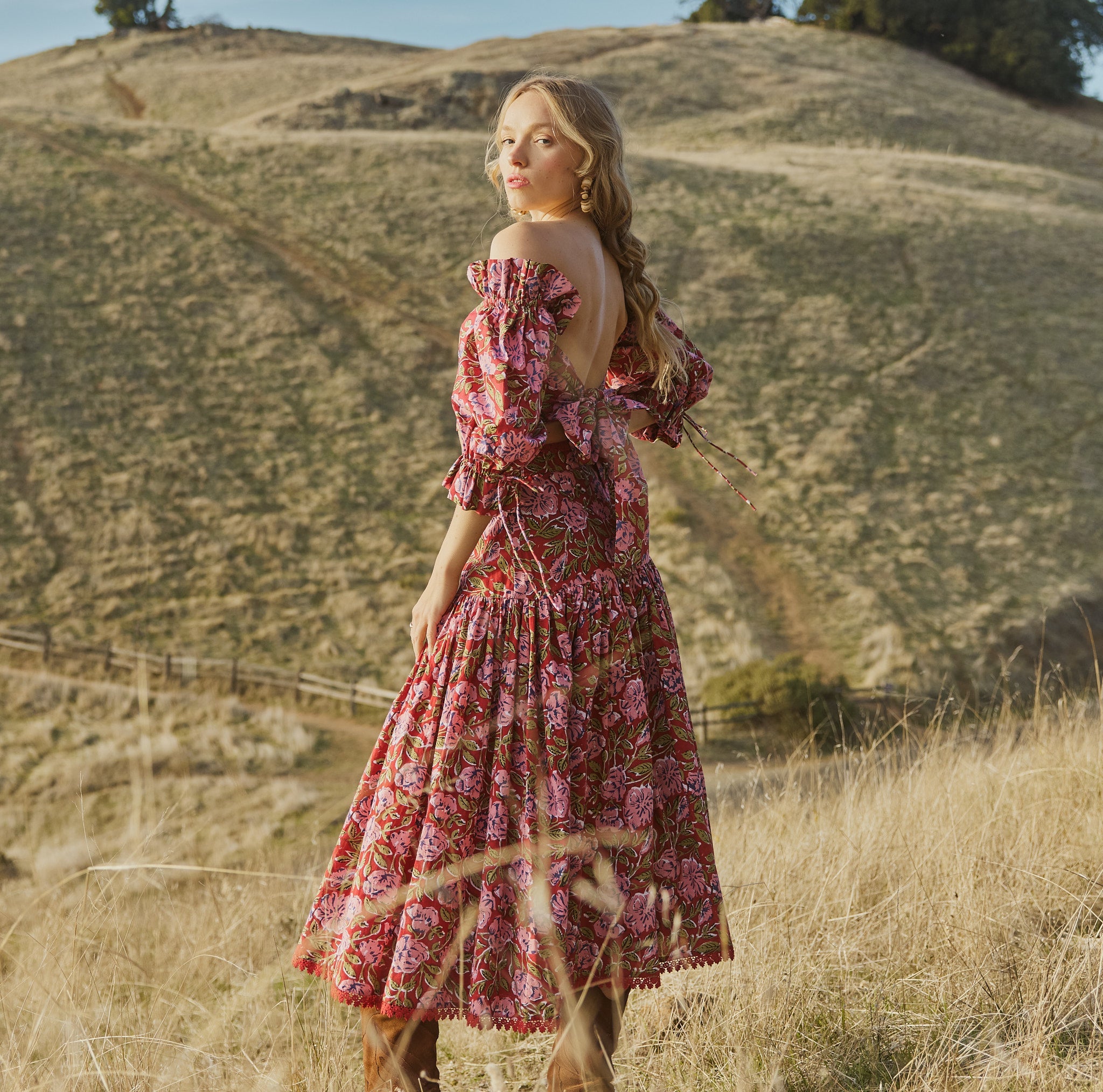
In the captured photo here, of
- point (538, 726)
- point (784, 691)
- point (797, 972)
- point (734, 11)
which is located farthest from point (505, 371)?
point (734, 11)

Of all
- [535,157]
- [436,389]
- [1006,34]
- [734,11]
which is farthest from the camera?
[734,11]

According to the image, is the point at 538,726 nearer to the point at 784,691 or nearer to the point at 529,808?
the point at 529,808

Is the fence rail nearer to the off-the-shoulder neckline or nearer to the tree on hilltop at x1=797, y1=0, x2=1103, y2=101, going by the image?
the off-the-shoulder neckline

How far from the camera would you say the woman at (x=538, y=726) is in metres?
2.08

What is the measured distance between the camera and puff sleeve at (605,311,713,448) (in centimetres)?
261

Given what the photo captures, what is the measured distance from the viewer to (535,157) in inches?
92.7

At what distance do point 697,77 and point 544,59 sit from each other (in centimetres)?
661

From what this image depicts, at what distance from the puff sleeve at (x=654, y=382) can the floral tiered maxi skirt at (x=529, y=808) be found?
0.39 metres

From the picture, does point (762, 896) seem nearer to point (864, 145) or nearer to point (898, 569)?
point (898, 569)

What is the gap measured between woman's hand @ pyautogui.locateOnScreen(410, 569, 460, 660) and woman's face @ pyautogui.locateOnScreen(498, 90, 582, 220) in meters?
0.93

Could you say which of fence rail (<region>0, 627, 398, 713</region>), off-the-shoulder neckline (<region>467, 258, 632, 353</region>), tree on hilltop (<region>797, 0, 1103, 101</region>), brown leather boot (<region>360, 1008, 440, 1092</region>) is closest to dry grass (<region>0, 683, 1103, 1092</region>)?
brown leather boot (<region>360, 1008, 440, 1092</region>)

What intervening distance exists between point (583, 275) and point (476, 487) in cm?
56

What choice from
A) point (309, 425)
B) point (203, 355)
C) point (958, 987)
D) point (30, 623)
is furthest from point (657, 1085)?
point (203, 355)

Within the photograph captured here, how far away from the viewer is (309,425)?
54.8 feet
